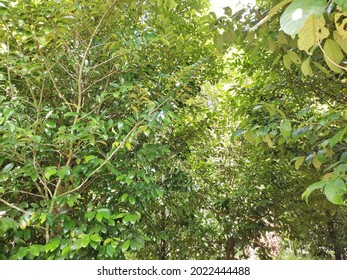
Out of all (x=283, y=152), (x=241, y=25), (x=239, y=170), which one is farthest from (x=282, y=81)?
(x=239, y=170)

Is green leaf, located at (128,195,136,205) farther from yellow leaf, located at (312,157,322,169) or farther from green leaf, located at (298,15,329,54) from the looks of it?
green leaf, located at (298,15,329,54)

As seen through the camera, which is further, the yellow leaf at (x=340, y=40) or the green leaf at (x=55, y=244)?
the green leaf at (x=55, y=244)

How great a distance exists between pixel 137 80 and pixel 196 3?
89 cm

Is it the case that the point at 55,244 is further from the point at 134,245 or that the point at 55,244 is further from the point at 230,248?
the point at 230,248

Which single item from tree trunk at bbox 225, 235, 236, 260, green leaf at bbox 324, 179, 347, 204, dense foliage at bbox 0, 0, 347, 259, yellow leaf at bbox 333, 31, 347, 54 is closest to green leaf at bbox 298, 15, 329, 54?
dense foliage at bbox 0, 0, 347, 259

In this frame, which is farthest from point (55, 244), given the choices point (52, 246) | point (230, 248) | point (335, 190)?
point (230, 248)

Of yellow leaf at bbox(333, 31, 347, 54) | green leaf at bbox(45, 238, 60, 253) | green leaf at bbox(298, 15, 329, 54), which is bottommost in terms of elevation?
green leaf at bbox(45, 238, 60, 253)

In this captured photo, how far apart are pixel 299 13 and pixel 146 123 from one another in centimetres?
96

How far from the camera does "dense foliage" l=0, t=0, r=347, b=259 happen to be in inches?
46.4

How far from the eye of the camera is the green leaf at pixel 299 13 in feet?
1.57

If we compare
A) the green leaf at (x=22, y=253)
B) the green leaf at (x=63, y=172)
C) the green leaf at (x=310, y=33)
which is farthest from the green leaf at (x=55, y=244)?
the green leaf at (x=310, y=33)

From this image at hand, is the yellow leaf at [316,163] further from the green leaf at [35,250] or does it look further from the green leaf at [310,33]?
the green leaf at [35,250]

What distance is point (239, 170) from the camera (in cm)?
299

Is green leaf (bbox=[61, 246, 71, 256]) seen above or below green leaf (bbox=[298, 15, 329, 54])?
below
